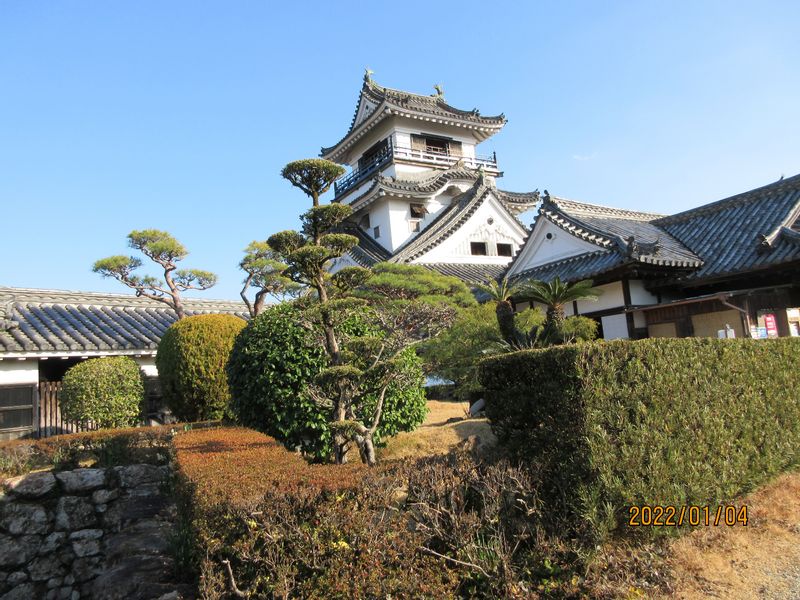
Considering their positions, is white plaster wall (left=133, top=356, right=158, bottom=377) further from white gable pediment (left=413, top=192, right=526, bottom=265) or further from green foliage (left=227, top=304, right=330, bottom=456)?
white gable pediment (left=413, top=192, right=526, bottom=265)

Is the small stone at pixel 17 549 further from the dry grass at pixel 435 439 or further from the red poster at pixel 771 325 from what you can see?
the red poster at pixel 771 325

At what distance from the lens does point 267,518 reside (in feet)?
13.3

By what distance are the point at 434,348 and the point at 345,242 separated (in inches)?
208

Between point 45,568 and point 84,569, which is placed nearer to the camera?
point 45,568

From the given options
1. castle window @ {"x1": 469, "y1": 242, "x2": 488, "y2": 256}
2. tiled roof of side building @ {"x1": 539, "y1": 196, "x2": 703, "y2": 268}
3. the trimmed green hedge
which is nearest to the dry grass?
the trimmed green hedge

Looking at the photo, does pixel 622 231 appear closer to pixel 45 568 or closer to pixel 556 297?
pixel 556 297

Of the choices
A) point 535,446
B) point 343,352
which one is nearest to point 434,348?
point 343,352

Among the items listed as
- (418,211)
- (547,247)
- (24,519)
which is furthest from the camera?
(418,211)

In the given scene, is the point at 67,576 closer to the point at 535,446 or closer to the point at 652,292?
the point at 535,446

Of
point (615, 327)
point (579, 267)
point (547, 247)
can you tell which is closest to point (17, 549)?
point (615, 327)

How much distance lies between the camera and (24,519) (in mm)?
7711

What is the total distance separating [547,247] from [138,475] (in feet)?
46.1

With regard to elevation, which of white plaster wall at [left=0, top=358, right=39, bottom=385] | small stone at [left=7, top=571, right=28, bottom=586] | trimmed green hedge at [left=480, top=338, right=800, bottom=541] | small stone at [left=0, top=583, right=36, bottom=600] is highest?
white plaster wall at [left=0, top=358, right=39, bottom=385]

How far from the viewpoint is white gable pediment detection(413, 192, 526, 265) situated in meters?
26.9
